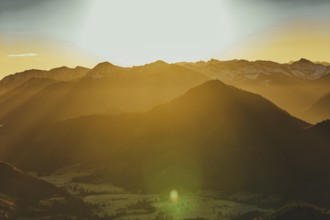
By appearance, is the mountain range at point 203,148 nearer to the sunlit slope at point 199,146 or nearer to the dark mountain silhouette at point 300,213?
the sunlit slope at point 199,146

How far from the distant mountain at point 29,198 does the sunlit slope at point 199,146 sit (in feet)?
80.7

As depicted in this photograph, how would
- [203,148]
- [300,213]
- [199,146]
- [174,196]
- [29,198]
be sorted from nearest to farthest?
[300,213], [29,198], [174,196], [203,148], [199,146]

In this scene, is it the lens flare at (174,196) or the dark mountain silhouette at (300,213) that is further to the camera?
the lens flare at (174,196)

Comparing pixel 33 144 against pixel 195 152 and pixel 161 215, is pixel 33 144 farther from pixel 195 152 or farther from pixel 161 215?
pixel 161 215

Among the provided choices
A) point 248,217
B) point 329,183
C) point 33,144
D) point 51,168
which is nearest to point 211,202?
point 248,217

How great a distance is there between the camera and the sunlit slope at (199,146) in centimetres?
12306

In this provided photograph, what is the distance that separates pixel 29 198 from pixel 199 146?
160 feet

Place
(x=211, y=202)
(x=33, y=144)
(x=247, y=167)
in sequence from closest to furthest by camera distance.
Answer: (x=211, y=202), (x=247, y=167), (x=33, y=144)

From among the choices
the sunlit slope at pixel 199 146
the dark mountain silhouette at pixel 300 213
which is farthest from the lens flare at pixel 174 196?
the dark mountain silhouette at pixel 300 213

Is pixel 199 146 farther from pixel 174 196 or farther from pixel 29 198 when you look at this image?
pixel 29 198

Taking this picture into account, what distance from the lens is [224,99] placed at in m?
152

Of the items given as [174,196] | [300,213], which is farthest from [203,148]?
[300,213]

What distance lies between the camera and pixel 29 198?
104 meters

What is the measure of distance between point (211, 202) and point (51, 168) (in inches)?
2412
